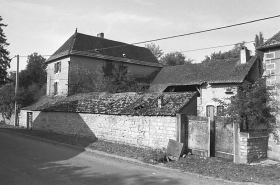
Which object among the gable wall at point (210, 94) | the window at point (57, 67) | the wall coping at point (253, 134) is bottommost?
the wall coping at point (253, 134)

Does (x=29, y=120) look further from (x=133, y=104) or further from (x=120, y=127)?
(x=133, y=104)

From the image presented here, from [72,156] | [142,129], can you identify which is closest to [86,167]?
[72,156]

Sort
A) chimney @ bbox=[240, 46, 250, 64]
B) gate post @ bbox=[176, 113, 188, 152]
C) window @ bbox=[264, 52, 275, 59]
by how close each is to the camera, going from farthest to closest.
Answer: chimney @ bbox=[240, 46, 250, 64]
gate post @ bbox=[176, 113, 188, 152]
window @ bbox=[264, 52, 275, 59]

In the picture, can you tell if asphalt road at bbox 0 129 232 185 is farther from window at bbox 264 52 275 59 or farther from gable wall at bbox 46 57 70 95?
gable wall at bbox 46 57 70 95

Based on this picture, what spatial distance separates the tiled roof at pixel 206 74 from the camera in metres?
24.5

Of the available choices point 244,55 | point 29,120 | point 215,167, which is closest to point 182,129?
point 215,167

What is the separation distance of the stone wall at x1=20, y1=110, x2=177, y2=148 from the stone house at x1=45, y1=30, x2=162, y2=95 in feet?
34.6

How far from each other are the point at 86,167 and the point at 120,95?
8.92 m

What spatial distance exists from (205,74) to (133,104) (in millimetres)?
14717

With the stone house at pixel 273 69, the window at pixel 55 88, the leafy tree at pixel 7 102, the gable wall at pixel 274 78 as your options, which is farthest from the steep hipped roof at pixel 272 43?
the window at pixel 55 88

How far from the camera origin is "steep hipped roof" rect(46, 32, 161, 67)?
3130cm

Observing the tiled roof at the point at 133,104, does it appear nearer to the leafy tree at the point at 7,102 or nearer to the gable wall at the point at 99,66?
the gable wall at the point at 99,66

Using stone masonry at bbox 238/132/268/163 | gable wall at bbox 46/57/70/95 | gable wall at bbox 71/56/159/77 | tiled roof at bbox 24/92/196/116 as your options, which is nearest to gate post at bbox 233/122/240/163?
stone masonry at bbox 238/132/268/163

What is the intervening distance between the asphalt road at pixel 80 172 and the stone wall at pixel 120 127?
255 cm
